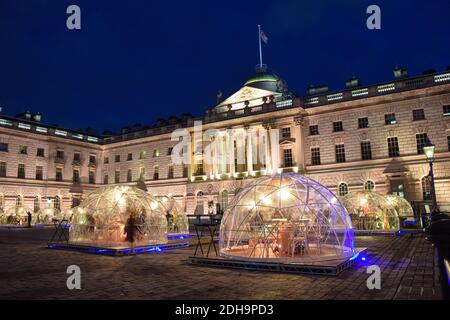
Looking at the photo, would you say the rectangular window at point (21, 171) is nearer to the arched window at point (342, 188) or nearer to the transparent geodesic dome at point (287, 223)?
the arched window at point (342, 188)

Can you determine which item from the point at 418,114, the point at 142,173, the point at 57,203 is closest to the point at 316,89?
the point at 418,114

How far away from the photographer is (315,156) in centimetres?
3994

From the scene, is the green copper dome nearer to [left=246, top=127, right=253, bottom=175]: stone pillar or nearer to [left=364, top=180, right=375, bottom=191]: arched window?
[left=246, top=127, right=253, bottom=175]: stone pillar

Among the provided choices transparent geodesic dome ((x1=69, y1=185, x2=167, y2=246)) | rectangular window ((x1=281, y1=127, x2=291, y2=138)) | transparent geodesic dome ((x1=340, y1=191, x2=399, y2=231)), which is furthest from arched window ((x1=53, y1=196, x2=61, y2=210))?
transparent geodesic dome ((x1=340, y1=191, x2=399, y2=231))

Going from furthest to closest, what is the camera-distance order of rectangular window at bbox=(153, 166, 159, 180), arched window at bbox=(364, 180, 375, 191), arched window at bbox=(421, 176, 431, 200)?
rectangular window at bbox=(153, 166, 159, 180), arched window at bbox=(364, 180, 375, 191), arched window at bbox=(421, 176, 431, 200)

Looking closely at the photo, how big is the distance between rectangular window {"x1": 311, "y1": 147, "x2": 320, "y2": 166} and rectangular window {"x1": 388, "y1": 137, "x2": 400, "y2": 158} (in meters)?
7.35

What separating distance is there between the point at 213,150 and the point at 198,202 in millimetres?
7060

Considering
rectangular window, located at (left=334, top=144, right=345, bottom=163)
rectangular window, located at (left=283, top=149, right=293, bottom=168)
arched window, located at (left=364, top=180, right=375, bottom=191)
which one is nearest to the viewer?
arched window, located at (left=364, top=180, right=375, bottom=191)

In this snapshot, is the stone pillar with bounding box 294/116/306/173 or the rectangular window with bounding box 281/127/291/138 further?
the rectangular window with bounding box 281/127/291/138

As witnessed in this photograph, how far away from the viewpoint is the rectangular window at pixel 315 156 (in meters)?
39.8

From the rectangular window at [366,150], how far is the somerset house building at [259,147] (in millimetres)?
101

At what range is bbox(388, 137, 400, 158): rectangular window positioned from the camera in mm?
35375

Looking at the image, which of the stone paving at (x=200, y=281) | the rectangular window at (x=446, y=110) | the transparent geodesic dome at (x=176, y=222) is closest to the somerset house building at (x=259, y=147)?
the rectangular window at (x=446, y=110)
